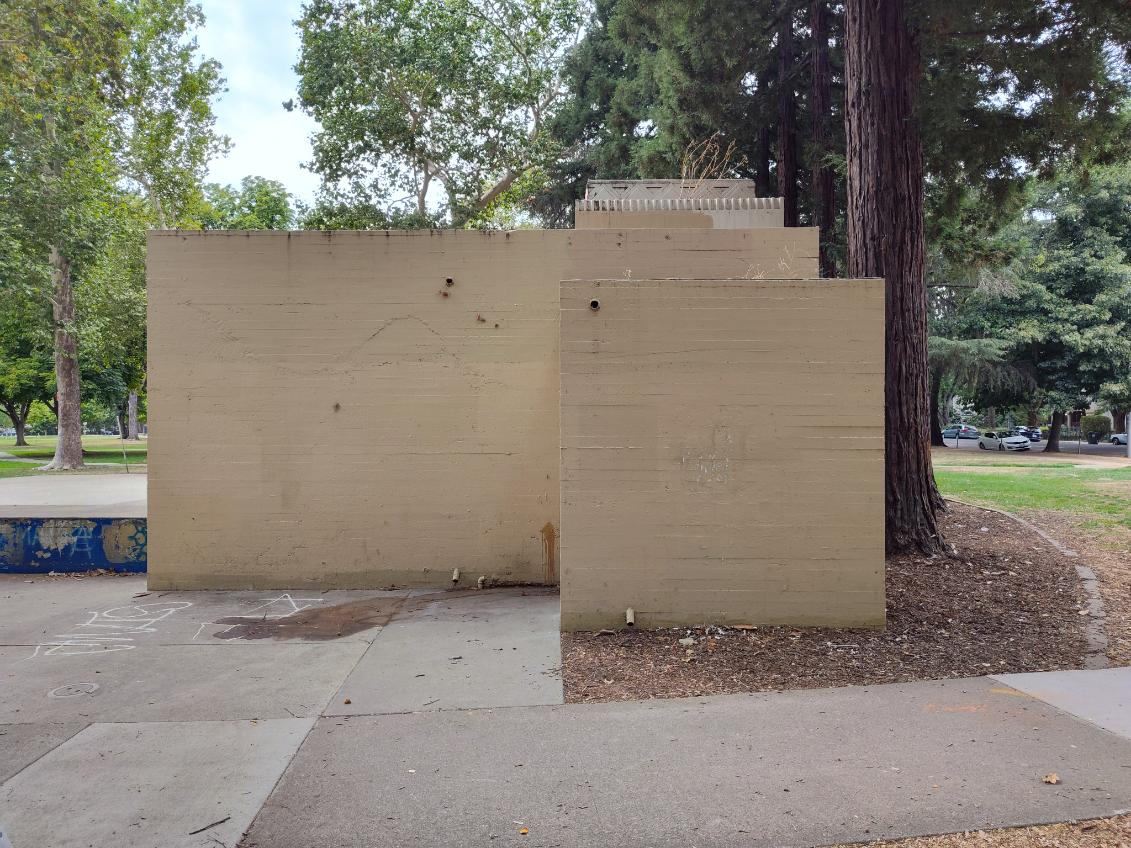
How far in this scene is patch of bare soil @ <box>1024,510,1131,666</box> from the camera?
6.01 m

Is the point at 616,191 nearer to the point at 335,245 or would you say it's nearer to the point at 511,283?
the point at 511,283

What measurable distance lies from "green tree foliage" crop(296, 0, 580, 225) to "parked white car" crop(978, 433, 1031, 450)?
2734 cm

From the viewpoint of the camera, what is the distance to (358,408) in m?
8.40

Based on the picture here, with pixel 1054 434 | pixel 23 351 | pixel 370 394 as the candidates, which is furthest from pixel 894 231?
pixel 23 351

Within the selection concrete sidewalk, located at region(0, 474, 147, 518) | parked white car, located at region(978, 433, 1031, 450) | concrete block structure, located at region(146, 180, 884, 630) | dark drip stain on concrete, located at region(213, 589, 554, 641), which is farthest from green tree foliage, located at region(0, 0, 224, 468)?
parked white car, located at region(978, 433, 1031, 450)

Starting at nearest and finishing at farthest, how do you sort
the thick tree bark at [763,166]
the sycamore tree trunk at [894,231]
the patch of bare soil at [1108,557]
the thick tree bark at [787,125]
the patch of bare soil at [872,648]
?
1. the patch of bare soil at [872,648]
2. the patch of bare soil at [1108,557]
3. the sycamore tree trunk at [894,231]
4. the thick tree bark at [787,125]
5. the thick tree bark at [763,166]

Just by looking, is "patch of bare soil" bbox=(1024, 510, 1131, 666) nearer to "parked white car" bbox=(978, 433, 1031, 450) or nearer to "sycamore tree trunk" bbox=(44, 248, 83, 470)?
"sycamore tree trunk" bbox=(44, 248, 83, 470)

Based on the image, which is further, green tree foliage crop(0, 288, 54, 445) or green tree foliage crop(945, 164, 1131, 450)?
green tree foliage crop(945, 164, 1131, 450)

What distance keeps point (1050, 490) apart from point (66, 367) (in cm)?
2887

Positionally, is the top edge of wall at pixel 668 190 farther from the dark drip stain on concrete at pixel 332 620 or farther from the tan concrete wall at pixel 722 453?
the dark drip stain on concrete at pixel 332 620

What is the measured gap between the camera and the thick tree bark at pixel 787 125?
51.9ft

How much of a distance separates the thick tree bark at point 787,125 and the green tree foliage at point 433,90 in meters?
7.63

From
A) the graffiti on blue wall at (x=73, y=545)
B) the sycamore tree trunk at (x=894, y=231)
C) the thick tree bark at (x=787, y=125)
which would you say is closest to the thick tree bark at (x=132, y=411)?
the graffiti on blue wall at (x=73, y=545)

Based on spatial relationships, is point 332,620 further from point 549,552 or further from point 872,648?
point 872,648
